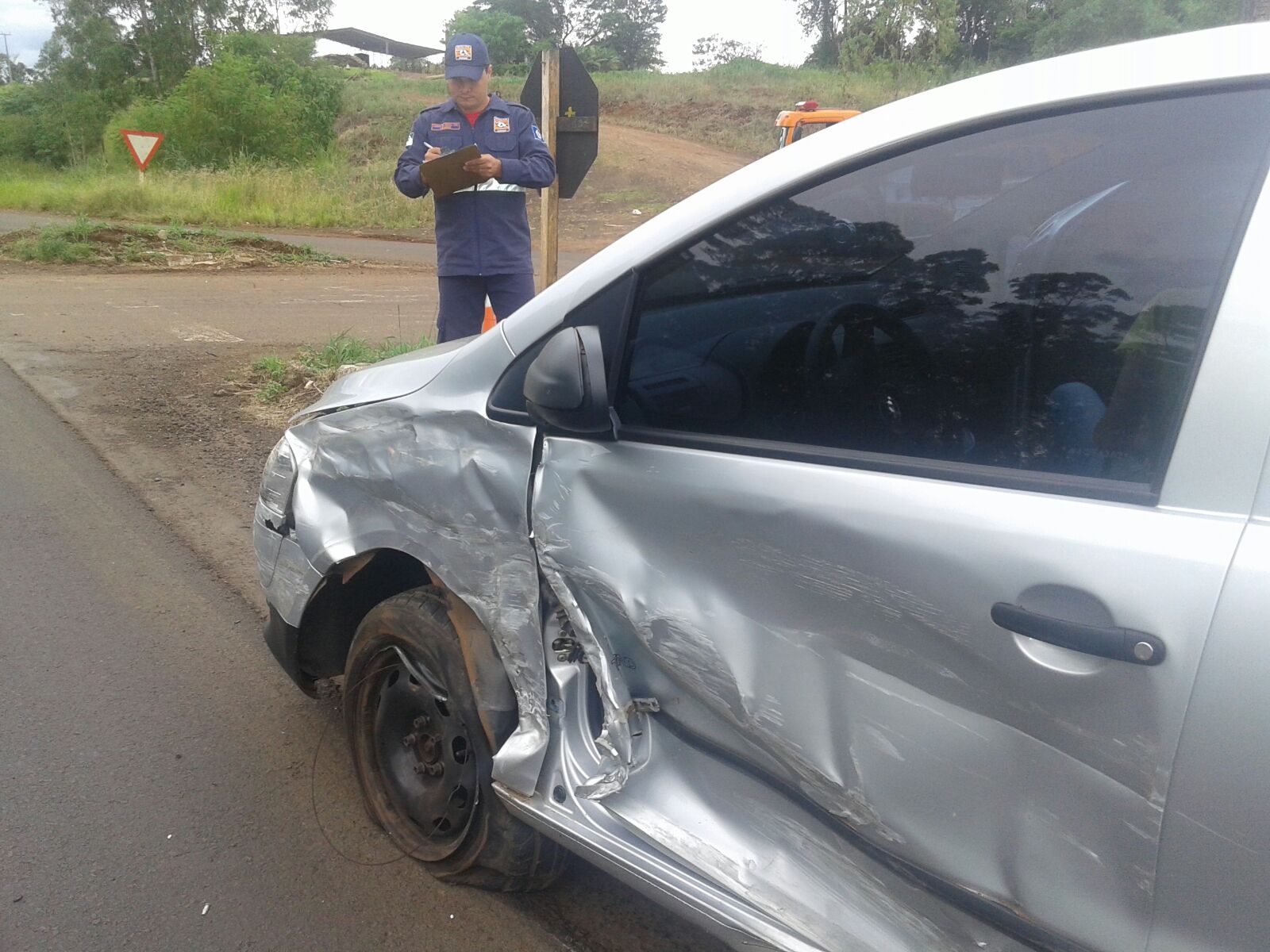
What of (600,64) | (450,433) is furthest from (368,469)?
(600,64)

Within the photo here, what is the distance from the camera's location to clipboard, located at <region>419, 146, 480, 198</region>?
16.2 feet

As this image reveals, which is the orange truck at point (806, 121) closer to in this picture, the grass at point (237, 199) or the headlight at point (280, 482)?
the grass at point (237, 199)

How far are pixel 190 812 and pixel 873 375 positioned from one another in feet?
7.21

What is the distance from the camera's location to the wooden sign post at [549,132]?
216 inches

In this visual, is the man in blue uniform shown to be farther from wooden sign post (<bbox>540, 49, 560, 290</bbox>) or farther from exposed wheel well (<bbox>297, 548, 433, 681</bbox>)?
exposed wheel well (<bbox>297, 548, 433, 681</bbox>)

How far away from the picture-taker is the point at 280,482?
9.46 feet

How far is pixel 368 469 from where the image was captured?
2.56 metres

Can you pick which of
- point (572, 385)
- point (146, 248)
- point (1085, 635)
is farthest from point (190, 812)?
point (146, 248)

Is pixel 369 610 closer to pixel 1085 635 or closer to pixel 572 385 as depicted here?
pixel 572 385

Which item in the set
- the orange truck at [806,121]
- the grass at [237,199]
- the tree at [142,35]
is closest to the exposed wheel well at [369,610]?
the orange truck at [806,121]

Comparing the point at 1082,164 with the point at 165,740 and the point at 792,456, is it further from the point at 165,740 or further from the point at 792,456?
the point at 165,740

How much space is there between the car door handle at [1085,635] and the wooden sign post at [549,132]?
4251 millimetres

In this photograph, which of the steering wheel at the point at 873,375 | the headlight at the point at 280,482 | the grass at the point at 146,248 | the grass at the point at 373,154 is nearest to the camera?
the steering wheel at the point at 873,375

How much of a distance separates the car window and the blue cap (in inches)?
147
